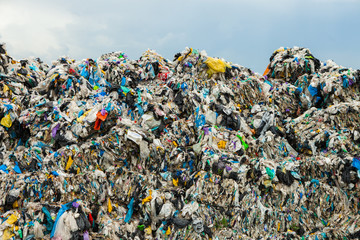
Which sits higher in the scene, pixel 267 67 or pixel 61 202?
pixel 267 67

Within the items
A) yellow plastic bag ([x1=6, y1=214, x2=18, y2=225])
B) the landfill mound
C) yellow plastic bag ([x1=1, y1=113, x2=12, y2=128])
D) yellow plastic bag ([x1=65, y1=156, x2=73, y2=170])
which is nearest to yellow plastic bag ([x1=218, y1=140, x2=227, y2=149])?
Result: the landfill mound

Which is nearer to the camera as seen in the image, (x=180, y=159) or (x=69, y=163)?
(x=69, y=163)

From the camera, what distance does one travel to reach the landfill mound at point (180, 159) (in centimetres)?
369

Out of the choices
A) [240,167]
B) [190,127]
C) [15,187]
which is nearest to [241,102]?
[190,127]

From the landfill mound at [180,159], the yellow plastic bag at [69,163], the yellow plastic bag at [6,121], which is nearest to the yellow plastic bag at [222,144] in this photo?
the landfill mound at [180,159]

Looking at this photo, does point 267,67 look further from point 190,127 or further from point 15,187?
point 15,187

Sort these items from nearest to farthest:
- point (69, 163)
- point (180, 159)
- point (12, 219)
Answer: point (12, 219) → point (69, 163) → point (180, 159)

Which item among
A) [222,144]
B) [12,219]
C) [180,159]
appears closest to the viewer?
[12,219]

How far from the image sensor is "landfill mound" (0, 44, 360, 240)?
3.69 metres

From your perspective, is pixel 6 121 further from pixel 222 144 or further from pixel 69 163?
pixel 222 144

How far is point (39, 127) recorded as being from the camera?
16.2 ft

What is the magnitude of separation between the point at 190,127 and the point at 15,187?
9.04 ft

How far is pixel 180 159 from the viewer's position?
446 cm

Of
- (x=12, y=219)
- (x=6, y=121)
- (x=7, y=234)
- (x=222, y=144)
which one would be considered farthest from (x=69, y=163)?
(x=222, y=144)
